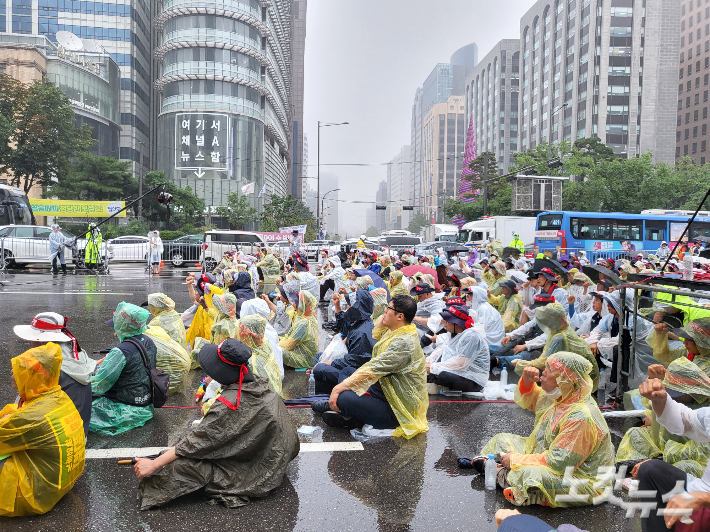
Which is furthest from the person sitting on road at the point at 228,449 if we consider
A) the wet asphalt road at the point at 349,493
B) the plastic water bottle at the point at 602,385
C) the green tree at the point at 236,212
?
the green tree at the point at 236,212

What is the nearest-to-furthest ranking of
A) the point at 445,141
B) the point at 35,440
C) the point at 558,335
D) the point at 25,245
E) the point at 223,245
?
the point at 35,440 < the point at 558,335 < the point at 25,245 < the point at 223,245 < the point at 445,141

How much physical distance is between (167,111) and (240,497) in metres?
58.5

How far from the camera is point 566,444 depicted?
336cm

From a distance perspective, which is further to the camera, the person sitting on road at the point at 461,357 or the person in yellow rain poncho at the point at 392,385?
the person sitting on road at the point at 461,357

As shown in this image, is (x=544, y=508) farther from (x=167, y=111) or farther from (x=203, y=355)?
(x=167, y=111)

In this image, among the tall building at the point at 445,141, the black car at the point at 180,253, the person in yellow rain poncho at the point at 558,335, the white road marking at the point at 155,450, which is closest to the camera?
the white road marking at the point at 155,450

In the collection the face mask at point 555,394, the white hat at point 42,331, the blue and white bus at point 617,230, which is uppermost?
the blue and white bus at point 617,230

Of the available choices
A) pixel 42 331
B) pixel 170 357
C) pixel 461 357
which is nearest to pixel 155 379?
pixel 170 357

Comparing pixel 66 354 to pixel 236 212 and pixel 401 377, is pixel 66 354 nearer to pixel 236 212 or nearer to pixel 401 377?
pixel 401 377

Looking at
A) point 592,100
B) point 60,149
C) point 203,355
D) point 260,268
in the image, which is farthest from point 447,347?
point 592,100

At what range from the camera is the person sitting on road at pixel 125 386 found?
184 inches

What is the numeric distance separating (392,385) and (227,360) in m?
1.79

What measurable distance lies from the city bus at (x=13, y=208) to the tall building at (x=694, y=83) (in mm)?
80904

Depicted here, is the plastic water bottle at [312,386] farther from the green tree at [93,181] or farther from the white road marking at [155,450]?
the green tree at [93,181]
